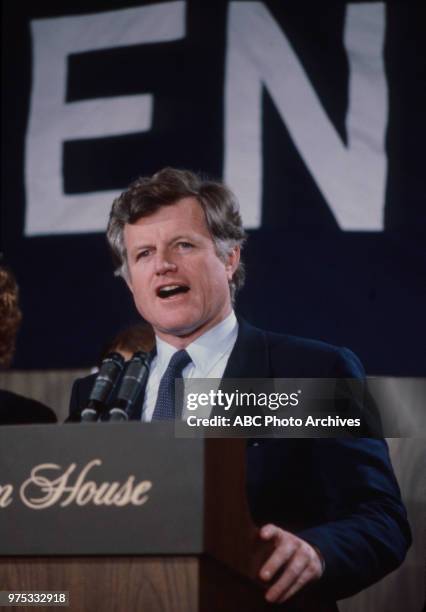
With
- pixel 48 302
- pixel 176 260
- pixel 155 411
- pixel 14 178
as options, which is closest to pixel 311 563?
pixel 155 411

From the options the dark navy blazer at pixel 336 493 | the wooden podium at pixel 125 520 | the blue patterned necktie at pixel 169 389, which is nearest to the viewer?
the wooden podium at pixel 125 520

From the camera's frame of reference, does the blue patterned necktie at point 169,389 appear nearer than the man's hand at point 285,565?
No

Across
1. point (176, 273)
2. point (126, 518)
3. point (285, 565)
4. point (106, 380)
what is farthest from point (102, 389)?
point (176, 273)

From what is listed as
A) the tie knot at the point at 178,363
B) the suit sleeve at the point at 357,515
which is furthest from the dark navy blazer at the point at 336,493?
the tie knot at the point at 178,363

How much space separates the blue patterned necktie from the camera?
1.68m

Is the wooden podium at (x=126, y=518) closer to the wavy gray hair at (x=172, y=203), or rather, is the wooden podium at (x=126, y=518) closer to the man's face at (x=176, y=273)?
the man's face at (x=176, y=273)

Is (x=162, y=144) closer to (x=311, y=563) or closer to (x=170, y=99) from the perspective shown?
(x=170, y=99)

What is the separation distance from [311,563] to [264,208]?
1.49 m

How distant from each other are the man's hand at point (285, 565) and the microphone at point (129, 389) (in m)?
0.24

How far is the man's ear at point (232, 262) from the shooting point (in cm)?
197

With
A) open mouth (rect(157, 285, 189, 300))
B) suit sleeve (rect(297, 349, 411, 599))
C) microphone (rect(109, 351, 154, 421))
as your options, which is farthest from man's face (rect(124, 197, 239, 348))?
microphone (rect(109, 351, 154, 421))

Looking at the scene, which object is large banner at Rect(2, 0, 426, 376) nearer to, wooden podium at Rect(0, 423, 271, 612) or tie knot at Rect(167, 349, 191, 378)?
tie knot at Rect(167, 349, 191, 378)

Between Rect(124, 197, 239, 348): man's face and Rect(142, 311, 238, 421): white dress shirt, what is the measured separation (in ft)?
0.05

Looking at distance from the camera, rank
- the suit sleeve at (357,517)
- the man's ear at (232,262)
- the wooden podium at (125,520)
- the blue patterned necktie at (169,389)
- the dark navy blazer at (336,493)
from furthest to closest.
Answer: the man's ear at (232,262), the blue patterned necktie at (169,389), the dark navy blazer at (336,493), the suit sleeve at (357,517), the wooden podium at (125,520)
